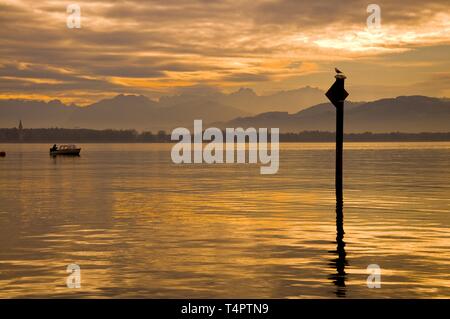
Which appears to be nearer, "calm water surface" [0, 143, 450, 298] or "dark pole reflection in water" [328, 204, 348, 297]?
"dark pole reflection in water" [328, 204, 348, 297]

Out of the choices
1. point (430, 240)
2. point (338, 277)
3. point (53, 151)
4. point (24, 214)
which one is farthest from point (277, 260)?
point (53, 151)

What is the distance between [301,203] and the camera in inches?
1606

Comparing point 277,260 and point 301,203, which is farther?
point 301,203

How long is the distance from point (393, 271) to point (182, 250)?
7223mm

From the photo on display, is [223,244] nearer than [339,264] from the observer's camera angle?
No

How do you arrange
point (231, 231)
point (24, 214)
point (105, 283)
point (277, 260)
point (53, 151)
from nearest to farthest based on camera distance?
point (105, 283) → point (277, 260) → point (231, 231) → point (24, 214) → point (53, 151)

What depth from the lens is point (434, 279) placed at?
17.9 m

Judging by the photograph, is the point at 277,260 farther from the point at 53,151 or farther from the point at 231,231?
the point at 53,151

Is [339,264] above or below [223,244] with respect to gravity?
below

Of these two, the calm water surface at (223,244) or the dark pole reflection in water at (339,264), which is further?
the calm water surface at (223,244)

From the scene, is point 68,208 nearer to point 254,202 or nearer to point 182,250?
point 254,202

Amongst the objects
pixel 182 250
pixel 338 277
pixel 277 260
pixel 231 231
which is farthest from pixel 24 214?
pixel 338 277
